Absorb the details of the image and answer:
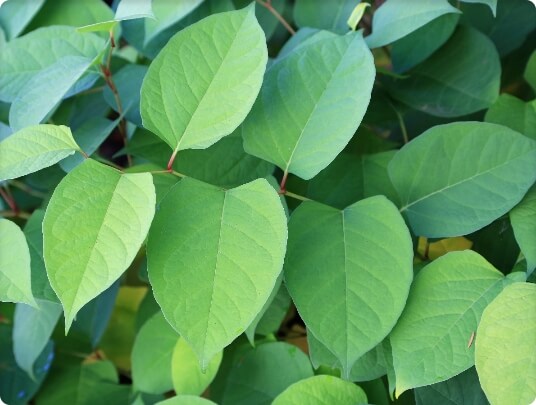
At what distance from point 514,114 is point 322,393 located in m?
0.29

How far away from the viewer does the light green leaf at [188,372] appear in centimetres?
55

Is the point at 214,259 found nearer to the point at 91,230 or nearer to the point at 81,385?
the point at 91,230

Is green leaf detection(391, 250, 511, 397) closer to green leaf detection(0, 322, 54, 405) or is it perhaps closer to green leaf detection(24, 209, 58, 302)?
green leaf detection(24, 209, 58, 302)

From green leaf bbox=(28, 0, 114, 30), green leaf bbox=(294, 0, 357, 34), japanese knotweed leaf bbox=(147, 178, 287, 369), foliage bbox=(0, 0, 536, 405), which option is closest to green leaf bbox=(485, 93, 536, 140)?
foliage bbox=(0, 0, 536, 405)

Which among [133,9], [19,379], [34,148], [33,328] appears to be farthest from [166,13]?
[19,379]

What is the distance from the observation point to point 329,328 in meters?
0.42

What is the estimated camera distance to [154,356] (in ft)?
1.99

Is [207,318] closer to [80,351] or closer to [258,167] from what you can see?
[258,167]

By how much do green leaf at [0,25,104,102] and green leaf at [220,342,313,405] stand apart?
302 millimetres

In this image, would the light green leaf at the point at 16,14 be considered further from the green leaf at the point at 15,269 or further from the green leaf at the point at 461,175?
the green leaf at the point at 461,175

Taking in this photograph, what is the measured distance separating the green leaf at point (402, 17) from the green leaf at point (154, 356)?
31 cm

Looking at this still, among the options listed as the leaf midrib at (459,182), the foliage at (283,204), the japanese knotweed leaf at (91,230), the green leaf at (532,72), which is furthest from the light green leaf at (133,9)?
the green leaf at (532,72)

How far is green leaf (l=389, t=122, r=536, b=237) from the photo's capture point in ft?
1.59

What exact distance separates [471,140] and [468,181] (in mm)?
30
